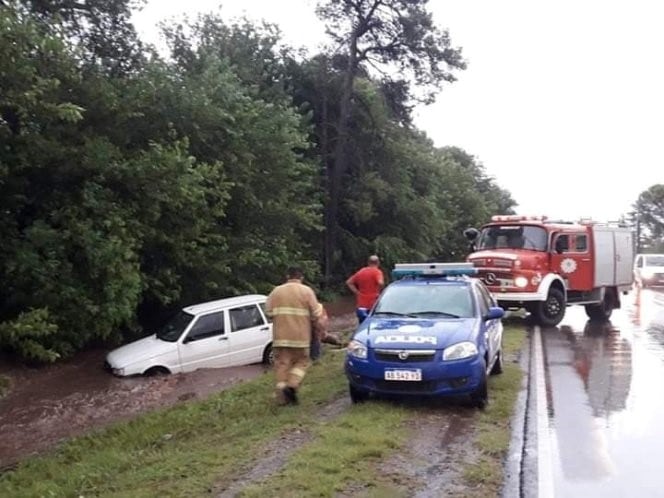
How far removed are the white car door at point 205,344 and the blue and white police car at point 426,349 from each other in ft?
17.3

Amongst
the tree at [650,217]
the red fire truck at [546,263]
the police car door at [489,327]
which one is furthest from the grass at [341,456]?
the tree at [650,217]

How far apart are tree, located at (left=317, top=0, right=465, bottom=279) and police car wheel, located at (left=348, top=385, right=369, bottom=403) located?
20.4m

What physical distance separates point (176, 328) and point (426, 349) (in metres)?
7.24

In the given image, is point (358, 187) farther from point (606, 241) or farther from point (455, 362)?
point (455, 362)

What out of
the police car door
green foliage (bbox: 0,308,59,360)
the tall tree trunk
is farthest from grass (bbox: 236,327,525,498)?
the tall tree trunk

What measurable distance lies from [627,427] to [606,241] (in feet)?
41.8

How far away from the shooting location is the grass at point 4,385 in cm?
1327

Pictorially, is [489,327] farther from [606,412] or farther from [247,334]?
[247,334]

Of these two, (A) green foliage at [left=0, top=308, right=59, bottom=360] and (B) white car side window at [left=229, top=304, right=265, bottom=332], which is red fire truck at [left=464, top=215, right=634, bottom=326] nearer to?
(B) white car side window at [left=229, top=304, right=265, bottom=332]

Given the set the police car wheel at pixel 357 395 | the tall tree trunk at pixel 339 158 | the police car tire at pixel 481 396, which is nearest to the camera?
the police car tire at pixel 481 396

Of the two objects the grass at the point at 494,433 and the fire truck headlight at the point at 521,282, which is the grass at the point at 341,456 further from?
the fire truck headlight at the point at 521,282

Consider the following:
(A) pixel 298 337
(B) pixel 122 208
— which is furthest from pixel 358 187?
(A) pixel 298 337

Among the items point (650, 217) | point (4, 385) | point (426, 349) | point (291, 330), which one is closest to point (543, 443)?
point (426, 349)

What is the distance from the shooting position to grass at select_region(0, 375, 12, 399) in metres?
13.3
